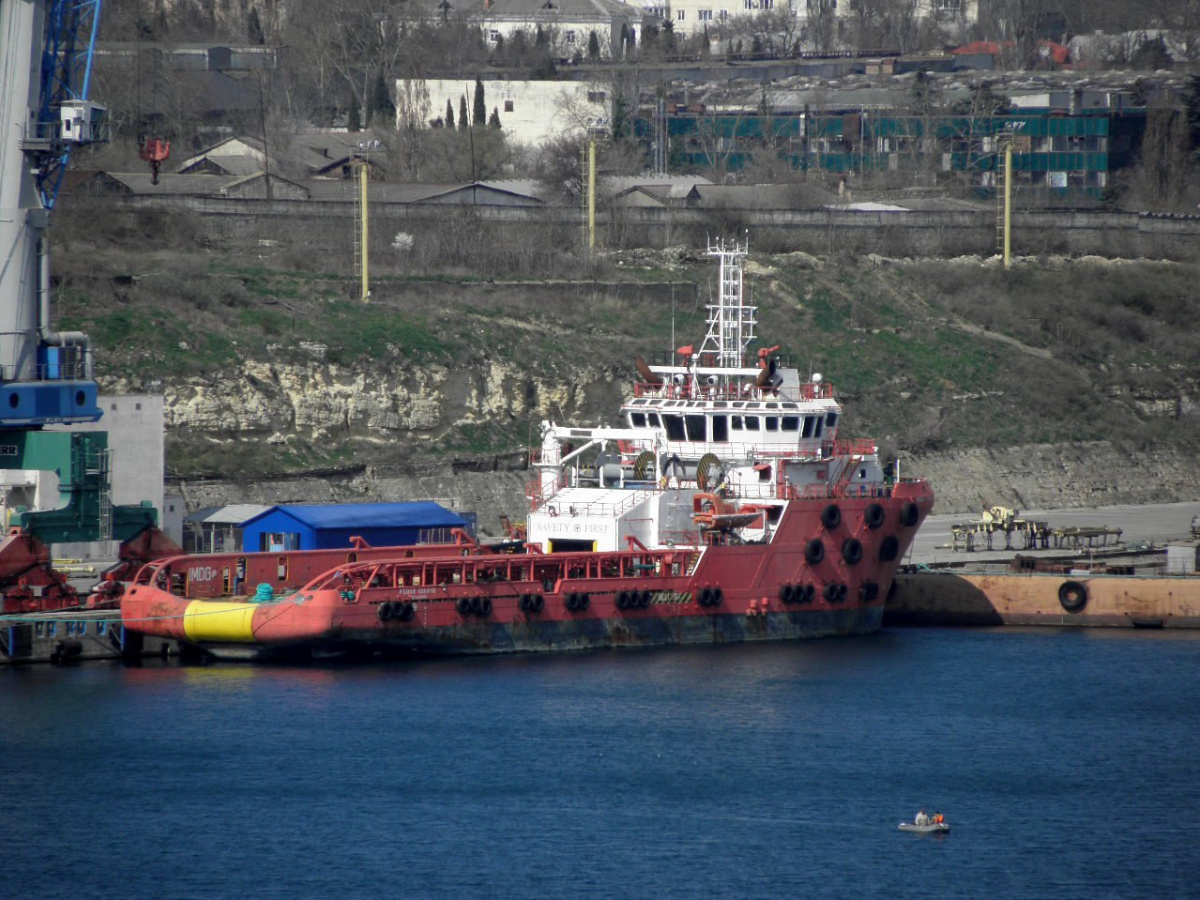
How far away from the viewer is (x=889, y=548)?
44.9 m

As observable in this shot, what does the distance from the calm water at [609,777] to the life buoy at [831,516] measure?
276cm

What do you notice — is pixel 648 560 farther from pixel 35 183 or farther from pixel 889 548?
pixel 35 183

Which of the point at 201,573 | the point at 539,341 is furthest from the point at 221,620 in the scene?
the point at 539,341

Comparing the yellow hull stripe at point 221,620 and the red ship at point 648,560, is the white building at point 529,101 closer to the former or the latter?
the red ship at point 648,560

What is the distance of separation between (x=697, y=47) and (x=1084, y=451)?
189 feet

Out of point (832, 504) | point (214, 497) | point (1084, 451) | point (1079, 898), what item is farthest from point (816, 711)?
point (1084, 451)

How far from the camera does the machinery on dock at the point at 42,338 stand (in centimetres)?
4178

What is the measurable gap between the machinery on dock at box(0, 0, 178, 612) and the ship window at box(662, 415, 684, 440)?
11.0 metres

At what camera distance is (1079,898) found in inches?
1109

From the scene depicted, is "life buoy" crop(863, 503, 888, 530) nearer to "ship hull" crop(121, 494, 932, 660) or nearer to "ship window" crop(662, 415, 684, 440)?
"ship hull" crop(121, 494, 932, 660)


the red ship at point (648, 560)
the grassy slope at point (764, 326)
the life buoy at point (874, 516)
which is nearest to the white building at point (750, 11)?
the grassy slope at point (764, 326)

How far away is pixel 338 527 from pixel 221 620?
641 cm

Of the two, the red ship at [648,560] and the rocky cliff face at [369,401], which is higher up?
the rocky cliff face at [369,401]

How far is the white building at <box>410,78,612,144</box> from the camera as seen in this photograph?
100500 mm
